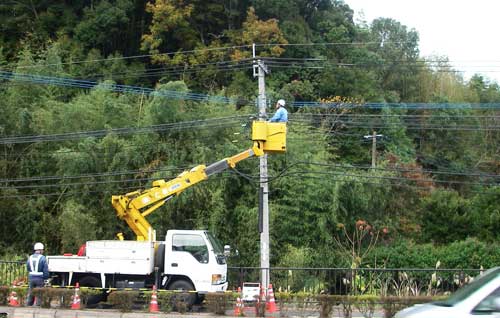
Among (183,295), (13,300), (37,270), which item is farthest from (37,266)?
(183,295)

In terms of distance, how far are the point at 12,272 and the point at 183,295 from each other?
7878 millimetres

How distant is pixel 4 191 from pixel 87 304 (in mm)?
19577

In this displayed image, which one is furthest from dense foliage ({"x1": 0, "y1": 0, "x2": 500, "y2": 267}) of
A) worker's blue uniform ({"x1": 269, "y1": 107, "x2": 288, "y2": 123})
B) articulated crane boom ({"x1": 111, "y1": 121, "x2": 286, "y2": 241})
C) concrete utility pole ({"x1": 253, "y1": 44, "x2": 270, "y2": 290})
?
worker's blue uniform ({"x1": 269, "y1": 107, "x2": 288, "y2": 123})

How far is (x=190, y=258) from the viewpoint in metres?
20.8

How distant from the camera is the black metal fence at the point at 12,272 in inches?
873

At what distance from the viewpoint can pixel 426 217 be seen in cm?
4278

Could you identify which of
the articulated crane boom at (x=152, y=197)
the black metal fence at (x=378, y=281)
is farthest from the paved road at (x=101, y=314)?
the articulated crane boom at (x=152, y=197)

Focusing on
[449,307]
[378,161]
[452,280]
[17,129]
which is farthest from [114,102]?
[449,307]

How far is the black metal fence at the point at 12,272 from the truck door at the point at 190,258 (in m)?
5.25

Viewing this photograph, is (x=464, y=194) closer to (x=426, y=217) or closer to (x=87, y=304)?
(x=426, y=217)

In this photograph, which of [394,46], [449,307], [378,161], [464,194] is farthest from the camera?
[394,46]

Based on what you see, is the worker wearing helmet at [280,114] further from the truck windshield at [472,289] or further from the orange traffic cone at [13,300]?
the truck windshield at [472,289]

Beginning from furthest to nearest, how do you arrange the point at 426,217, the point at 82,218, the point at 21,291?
the point at 426,217, the point at 82,218, the point at 21,291

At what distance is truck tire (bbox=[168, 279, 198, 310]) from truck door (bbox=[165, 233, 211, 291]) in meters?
0.28
